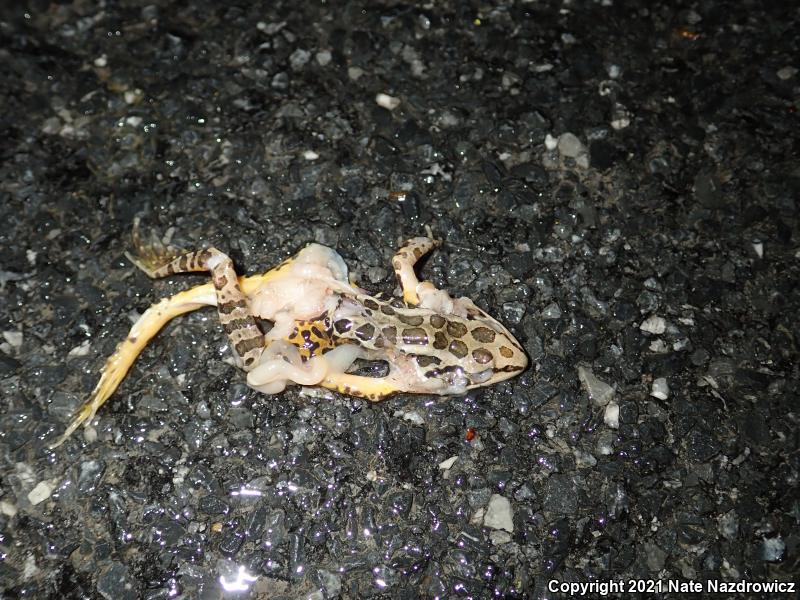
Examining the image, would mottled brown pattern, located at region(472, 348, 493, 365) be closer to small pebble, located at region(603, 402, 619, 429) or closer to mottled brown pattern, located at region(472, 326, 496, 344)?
mottled brown pattern, located at region(472, 326, 496, 344)

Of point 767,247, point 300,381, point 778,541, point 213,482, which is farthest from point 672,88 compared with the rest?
point 213,482

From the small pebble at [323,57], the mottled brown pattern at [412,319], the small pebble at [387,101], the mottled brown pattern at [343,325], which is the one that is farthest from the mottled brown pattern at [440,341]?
the small pebble at [323,57]

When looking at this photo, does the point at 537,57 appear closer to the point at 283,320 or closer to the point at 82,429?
the point at 283,320

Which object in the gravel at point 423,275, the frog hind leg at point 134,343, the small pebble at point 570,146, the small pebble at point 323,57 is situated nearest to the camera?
the gravel at point 423,275

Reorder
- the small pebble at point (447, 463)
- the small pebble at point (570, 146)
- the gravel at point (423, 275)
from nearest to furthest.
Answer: the gravel at point (423, 275), the small pebble at point (447, 463), the small pebble at point (570, 146)

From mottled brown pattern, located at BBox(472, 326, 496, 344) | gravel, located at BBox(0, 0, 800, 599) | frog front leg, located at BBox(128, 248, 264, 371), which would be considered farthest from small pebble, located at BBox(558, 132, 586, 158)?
frog front leg, located at BBox(128, 248, 264, 371)

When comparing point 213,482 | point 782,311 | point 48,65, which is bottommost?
point 213,482

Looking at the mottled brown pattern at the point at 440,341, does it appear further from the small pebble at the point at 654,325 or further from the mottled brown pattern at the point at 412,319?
the small pebble at the point at 654,325

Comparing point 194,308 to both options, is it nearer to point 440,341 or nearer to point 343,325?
point 343,325
